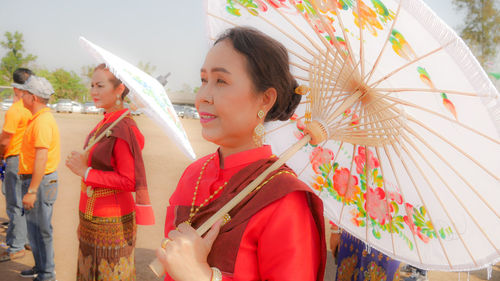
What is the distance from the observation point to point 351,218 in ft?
6.42

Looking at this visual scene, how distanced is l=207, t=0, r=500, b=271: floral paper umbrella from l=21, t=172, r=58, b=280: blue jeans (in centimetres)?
291

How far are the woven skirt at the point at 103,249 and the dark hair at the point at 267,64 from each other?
1956mm

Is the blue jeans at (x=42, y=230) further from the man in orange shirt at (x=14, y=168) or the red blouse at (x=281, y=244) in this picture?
the red blouse at (x=281, y=244)

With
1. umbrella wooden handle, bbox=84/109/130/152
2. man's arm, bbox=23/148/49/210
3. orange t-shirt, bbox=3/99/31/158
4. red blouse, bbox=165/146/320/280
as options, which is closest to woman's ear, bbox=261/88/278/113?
red blouse, bbox=165/146/320/280

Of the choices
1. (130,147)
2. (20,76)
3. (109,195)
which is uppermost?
(130,147)

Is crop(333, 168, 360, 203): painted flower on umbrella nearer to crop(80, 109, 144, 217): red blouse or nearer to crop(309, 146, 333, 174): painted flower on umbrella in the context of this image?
crop(309, 146, 333, 174): painted flower on umbrella

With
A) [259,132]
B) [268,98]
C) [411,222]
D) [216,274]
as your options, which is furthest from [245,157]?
[411,222]

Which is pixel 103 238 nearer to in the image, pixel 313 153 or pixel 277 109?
pixel 313 153

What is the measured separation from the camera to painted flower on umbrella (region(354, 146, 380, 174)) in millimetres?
1843

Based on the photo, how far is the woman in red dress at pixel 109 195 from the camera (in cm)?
295

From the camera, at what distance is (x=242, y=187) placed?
1.42 meters

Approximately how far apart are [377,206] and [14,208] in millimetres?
4454

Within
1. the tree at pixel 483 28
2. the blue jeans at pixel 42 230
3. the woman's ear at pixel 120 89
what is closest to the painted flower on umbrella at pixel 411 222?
the woman's ear at pixel 120 89

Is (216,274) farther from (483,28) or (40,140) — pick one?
(483,28)
